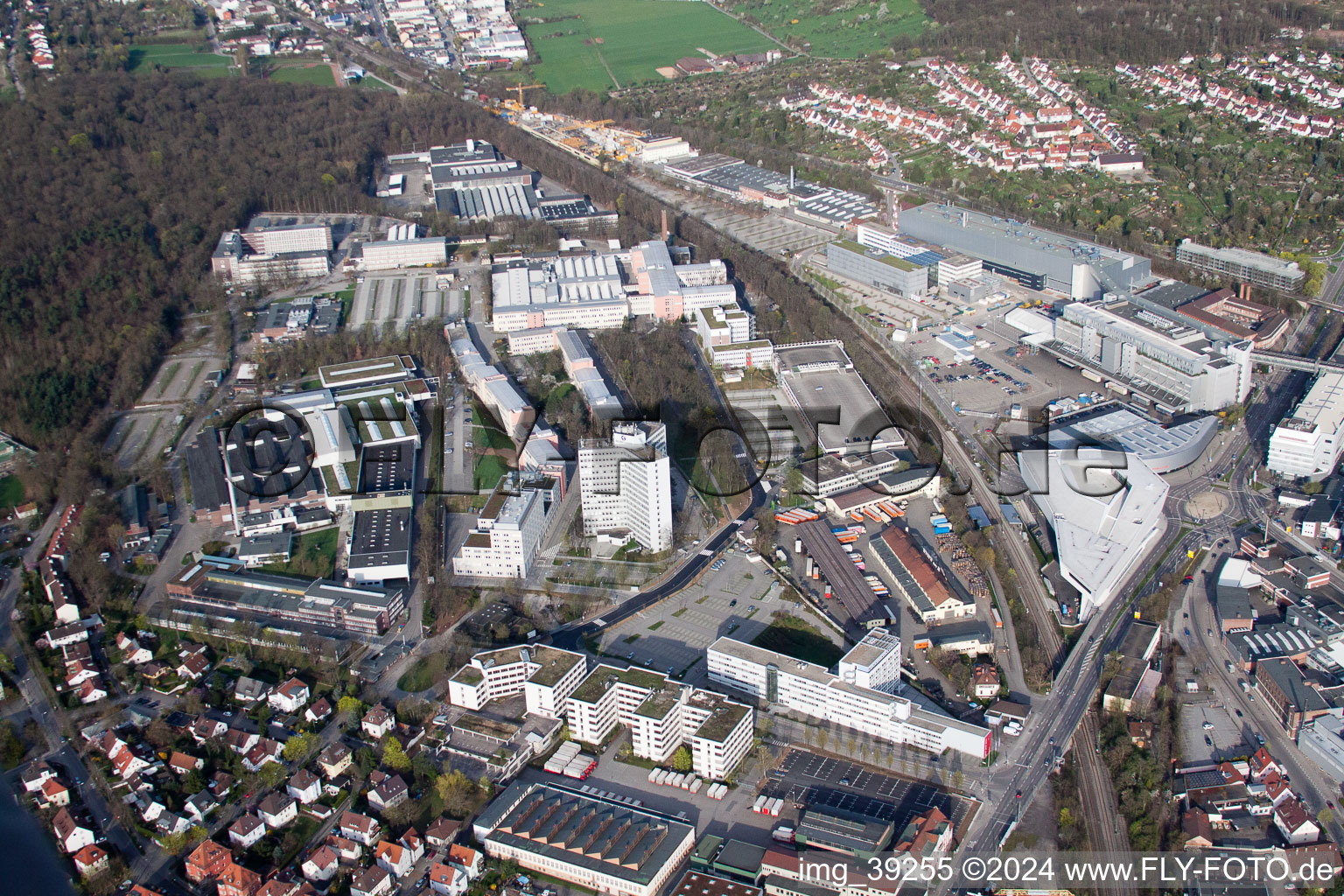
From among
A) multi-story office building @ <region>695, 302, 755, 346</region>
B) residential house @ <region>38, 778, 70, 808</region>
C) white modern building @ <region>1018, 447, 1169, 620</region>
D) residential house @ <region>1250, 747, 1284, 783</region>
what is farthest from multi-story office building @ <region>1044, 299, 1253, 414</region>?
residential house @ <region>38, 778, 70, 808</region>

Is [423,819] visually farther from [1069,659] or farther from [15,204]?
[15,204]

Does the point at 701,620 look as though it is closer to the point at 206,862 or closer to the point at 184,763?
the point at 184,763

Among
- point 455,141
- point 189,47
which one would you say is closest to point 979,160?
point 455,141

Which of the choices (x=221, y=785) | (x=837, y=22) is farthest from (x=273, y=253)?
(x=837, y=22)

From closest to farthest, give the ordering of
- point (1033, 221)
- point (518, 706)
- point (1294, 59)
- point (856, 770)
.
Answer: point (856, 770) → point (518, 706) → point (1033, 221) → point (1294, 59)

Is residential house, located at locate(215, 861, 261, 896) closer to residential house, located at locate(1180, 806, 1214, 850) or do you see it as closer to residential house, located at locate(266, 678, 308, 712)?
residential house, located at locate(266, 678, 308, 712)

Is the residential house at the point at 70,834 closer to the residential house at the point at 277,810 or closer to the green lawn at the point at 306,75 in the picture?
the residential house at the point at 277,810
